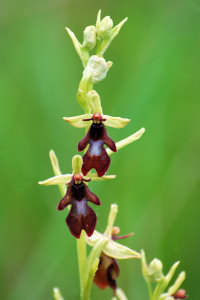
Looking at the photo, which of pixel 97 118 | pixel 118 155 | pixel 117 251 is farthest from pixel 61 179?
pixel 118 155

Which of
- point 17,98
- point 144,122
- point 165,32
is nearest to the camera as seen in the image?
point 144,122

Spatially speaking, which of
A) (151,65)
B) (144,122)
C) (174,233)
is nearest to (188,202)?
(174,233)

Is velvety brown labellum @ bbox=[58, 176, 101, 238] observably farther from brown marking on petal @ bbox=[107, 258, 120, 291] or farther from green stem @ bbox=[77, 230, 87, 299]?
brown marking on petal @ bbox=[107, 258, 120, 291]

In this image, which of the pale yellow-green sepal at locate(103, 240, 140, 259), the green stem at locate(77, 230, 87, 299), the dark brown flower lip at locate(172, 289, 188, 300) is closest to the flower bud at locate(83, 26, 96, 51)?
the green stem at locate(77, 230, 87, 299)

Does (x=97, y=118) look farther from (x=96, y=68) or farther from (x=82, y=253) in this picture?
(x=82, y=253)

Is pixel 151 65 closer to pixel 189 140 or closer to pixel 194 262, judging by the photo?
pixel 189 140
